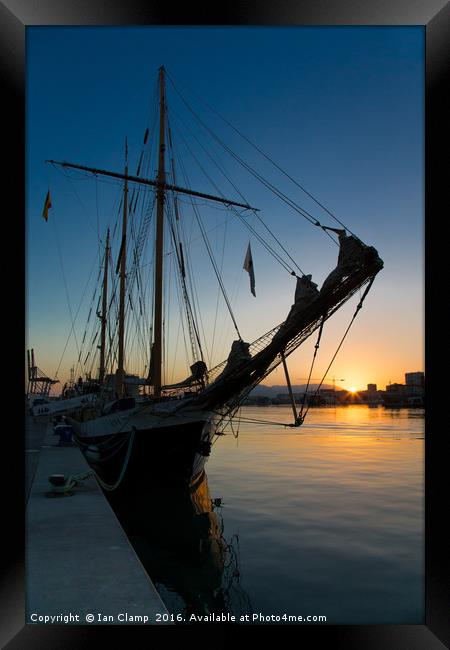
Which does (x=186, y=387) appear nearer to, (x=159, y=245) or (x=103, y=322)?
(x=159, y=245)

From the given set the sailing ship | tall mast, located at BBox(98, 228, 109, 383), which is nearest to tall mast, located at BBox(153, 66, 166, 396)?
the sailing ship

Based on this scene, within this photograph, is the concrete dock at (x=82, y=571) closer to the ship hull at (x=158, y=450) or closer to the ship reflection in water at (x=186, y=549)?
the ship reflection in water at (x=186, y=549)

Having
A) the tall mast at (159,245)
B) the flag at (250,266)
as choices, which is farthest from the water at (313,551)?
the flag at (250,266)

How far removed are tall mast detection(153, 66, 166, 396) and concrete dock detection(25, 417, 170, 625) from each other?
6500 millimetres

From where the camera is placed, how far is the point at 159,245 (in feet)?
54.2
